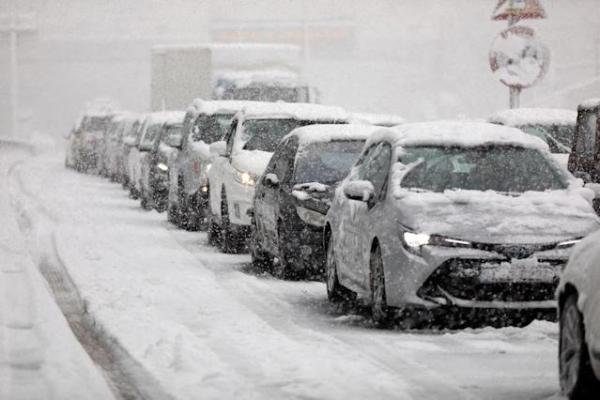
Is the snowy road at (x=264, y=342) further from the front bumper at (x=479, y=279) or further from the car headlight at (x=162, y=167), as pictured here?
the car headlight at (x=162, y=167)

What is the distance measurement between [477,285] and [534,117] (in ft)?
35.5

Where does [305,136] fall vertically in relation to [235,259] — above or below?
above

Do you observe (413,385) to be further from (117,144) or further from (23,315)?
(117,144)

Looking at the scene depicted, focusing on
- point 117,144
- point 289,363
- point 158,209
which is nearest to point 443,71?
point 117,144

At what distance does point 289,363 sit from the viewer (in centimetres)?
948

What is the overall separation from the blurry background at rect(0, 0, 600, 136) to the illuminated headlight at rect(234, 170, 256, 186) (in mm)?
92035

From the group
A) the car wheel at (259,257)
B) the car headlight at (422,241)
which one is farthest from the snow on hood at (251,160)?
the car headlight at (422,241)

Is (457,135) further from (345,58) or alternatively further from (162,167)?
(345,58)

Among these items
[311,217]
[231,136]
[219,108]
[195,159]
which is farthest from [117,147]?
[311,217]

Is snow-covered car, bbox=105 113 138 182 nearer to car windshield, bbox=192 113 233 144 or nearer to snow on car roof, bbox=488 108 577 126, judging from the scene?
car windshield, bbox=192 113 233 144

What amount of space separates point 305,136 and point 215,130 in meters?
7.18

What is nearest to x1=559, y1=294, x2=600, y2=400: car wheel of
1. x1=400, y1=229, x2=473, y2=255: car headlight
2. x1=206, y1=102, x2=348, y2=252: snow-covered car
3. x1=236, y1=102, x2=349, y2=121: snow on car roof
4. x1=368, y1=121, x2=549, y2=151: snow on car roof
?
x1=400, y1=229, x2=473, y2=255: car headlight

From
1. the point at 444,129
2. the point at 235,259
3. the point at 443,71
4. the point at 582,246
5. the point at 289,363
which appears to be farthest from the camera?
the point at 443,71

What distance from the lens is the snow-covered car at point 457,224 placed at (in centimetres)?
1094
